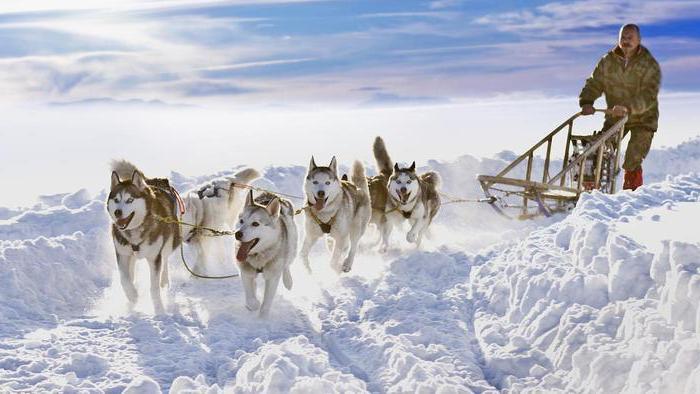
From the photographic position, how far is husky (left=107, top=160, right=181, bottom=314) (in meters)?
6.08

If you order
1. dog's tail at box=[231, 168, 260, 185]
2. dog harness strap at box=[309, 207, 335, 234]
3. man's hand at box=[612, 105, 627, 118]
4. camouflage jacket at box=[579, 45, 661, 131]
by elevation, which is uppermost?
camouflage jacket at box=[579, 45, 661, 131]

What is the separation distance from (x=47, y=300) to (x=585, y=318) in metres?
5.18

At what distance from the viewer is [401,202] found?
348 inches

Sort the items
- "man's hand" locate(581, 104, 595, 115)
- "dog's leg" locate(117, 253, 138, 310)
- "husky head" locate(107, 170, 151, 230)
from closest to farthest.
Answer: "husky head" locate(107, 170, 151, 230) → "dog's leg" locate(117, 253, 138, 310) → "man's hand" locate(581, 104, 595, 115)

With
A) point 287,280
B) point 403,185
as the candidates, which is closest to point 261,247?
point 287,280

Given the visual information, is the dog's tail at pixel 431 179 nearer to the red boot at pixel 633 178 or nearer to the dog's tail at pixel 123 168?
the red boot at pixel 633 178

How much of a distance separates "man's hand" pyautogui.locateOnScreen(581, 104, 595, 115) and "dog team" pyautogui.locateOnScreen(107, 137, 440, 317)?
7.25ft

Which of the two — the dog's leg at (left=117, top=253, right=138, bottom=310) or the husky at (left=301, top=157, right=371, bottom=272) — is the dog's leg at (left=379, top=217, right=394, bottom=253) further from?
the dog's leg at (left=117, top=253, right=138, bottom=310)

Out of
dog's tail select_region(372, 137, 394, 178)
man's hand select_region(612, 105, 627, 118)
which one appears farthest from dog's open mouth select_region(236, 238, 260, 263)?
man's hand select_region(612, 105, 627, 118)

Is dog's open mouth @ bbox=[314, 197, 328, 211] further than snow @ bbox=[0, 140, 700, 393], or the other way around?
dog's open mouth @ bbox=[314, 197, 328, 211]

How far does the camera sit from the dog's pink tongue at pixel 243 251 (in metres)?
5.88

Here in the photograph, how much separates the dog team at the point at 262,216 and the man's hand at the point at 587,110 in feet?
7.25

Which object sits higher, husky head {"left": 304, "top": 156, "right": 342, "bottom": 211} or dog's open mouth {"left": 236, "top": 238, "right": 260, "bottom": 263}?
husky head {"left": 304, "top": 156, "right": 342, "bottom": 211}

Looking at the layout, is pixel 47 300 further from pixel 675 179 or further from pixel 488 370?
pixel 675 179
